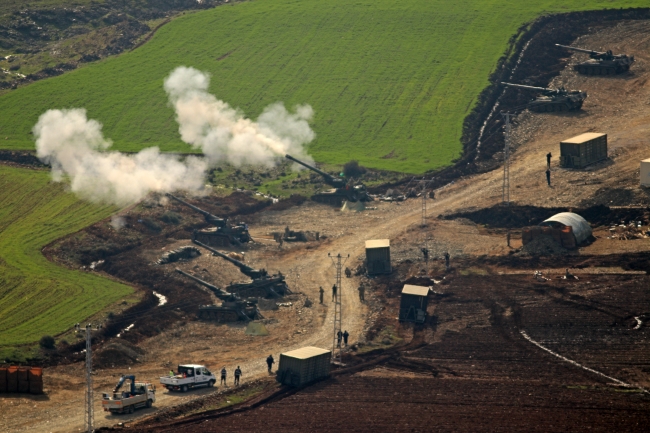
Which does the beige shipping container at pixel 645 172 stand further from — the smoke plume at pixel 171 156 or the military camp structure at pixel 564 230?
the smoke plume at pixel 171 156

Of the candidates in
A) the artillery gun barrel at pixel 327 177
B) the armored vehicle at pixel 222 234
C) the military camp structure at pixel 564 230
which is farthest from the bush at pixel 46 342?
the artillery gun barrel at pixel 327 177

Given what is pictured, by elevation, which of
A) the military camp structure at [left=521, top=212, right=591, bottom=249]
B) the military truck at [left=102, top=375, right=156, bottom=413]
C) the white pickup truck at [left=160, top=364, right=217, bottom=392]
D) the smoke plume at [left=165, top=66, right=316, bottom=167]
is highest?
the smoke plume at [left=165, top=66, right=316, bottom=167]

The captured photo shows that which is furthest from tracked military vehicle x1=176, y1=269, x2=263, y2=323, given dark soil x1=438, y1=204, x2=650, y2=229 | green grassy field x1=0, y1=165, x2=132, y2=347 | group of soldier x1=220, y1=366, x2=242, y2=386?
dark soil x1=438, y1=204, x2=650, y2=229

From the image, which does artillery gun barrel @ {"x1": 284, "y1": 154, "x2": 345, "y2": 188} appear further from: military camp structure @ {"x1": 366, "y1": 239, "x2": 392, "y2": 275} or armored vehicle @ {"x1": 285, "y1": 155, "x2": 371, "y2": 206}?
military camp structure @ {"x1": 366, "y1": 239, "x2": 392, "y2": 275}

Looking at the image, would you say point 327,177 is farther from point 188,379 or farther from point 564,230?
point 188,379

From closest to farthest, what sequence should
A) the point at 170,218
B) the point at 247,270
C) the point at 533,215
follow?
the point at 247,270 → the point at 533,215 → the point at 170,218

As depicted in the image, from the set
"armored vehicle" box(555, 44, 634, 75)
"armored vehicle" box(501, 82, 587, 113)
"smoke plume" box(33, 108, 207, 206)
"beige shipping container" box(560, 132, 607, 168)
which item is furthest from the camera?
"armored vehicle" box(555, 44, 634, 75)

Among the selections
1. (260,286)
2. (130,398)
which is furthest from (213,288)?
(130,398)
